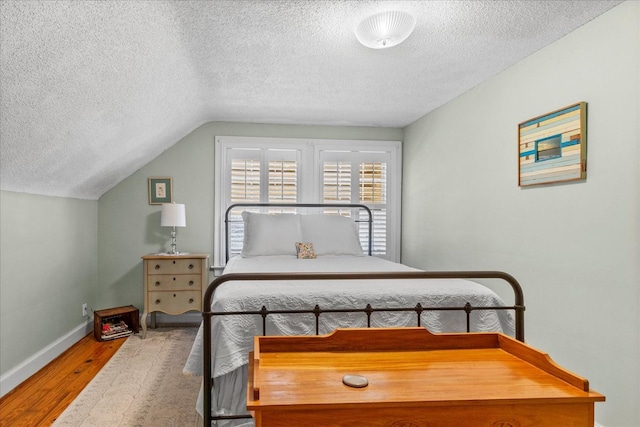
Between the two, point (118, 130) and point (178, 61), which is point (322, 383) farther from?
point (118, 130)

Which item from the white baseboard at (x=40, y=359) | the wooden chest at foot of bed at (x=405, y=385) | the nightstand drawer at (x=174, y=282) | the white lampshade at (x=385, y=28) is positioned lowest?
the white baseboard at (x=40, y=359)

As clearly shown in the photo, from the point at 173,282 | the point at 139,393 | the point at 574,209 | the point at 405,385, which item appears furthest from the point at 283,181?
the point at 405,385

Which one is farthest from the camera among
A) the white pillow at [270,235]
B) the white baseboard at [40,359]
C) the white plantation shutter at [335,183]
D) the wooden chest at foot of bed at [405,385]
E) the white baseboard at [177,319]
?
the white plantation shutter at [335,183]

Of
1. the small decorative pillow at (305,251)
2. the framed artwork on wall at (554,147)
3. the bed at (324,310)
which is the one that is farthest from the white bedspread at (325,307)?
the small decorative pillow at (305,251)

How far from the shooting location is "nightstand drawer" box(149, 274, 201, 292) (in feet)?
12.4

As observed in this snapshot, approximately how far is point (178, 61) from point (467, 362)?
7.64 feet

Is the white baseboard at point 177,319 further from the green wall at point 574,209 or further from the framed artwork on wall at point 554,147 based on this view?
the framed artwork on wall at point 554,147

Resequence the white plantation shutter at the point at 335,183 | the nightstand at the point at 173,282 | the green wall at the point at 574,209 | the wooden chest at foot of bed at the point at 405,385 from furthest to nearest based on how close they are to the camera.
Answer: the white plantation shutter at the point at 335,183
the nightstand at the point at 173,282
the green wall at the point at 574,209
the wooden chest at foot of bed at the point at 405,385

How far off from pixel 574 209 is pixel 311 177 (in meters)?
2.72

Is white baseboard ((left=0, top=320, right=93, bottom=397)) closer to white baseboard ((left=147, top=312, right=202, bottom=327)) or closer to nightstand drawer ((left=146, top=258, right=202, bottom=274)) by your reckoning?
white baseboard ((left=147, top=312, right=202, bottom=327))

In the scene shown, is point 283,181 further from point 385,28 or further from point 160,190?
point 385,28

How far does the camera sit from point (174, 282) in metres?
3.80

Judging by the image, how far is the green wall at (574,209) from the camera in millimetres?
1893

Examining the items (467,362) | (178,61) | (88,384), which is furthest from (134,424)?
(178,61)
